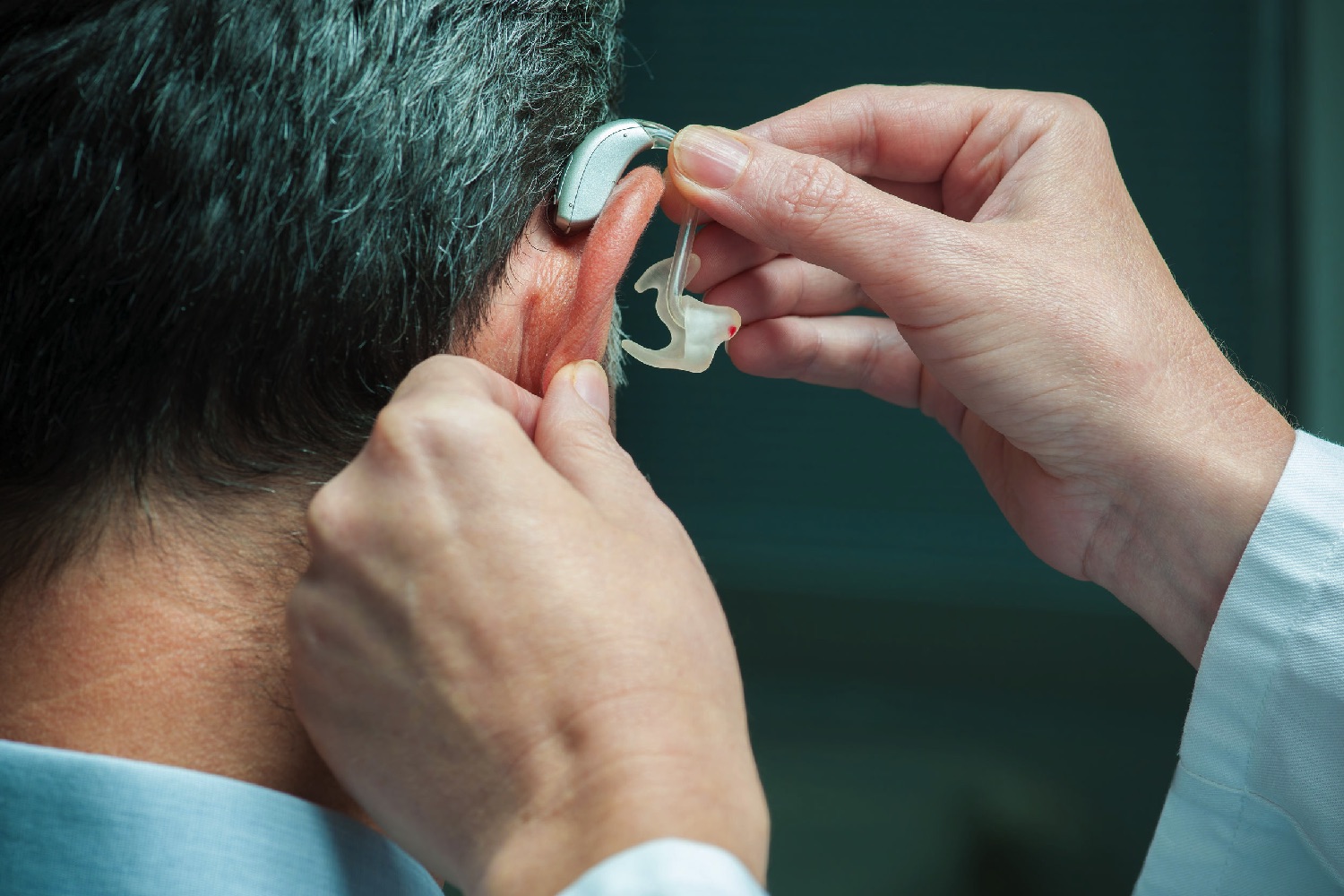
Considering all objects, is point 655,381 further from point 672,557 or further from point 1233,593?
point 672,557

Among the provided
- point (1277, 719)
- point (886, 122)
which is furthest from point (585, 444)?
point (1277, 719)

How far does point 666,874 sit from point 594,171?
0.44 m

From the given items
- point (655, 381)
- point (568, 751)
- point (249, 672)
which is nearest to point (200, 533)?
point (249, 672)

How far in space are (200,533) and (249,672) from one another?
3.2 inches

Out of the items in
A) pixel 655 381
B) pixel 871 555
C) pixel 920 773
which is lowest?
pixel 920 773

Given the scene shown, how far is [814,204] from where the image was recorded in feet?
2.44

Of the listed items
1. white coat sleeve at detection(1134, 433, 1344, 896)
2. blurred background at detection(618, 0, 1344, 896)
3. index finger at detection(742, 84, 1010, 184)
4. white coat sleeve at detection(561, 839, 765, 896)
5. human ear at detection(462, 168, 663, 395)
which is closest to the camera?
white coat sleeve at detection(561, 839, 765, 896)

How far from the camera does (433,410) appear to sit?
1.63ft

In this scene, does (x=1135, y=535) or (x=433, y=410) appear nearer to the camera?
(x=433, y=410)

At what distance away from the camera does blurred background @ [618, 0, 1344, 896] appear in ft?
4.79

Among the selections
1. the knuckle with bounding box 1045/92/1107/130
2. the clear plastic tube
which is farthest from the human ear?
the knuckle with bounding box 1045/92/1107/130

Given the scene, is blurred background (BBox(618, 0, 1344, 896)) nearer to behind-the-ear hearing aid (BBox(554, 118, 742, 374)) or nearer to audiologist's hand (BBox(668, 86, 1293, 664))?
audiologist's hand (BBox(668, 86, 1293, 664))

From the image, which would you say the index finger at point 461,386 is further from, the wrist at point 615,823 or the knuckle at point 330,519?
the wrist at point 615,823

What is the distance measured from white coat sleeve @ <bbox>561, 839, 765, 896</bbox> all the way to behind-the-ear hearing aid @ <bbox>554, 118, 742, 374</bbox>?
398 mm
